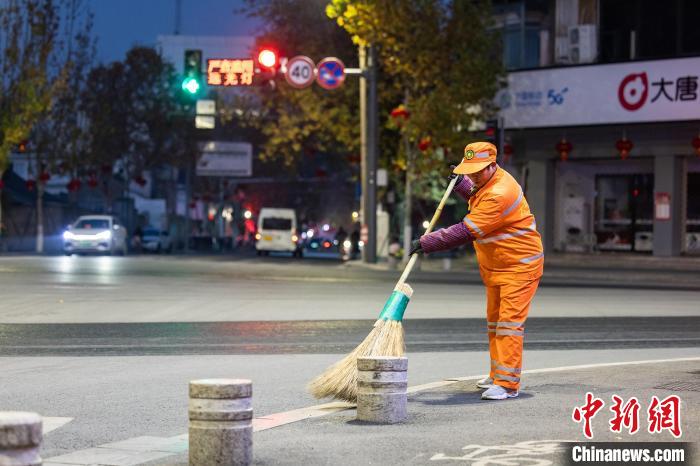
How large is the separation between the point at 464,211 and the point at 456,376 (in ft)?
116

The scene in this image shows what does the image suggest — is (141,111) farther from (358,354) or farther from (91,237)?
(358,354)

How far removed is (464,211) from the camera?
47.4 meters

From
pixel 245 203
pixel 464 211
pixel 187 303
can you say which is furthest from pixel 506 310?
pixel 245 203

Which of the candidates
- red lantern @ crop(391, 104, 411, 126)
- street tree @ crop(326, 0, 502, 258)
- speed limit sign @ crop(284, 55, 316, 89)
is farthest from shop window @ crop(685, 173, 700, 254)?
speed limit sign @ crop(284, 55, 316, 89)

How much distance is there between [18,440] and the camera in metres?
5.85

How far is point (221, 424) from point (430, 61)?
33.4 m

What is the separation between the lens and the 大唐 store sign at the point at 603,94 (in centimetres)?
3728

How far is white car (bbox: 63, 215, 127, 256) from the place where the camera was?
162 feet

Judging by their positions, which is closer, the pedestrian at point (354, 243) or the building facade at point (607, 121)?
the building facade at point (607, 121)

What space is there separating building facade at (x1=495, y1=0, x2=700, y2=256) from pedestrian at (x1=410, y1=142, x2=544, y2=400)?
1060 inches

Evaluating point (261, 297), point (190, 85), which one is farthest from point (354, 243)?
point (261, 297)

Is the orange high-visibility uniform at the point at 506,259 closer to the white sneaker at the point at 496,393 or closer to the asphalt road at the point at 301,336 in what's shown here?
the white sneaker at the point at 496,393

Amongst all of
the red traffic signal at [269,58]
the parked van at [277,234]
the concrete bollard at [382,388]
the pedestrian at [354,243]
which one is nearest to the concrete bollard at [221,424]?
the concrete bollard at [382,388]

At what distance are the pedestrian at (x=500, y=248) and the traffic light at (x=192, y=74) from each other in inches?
1033
